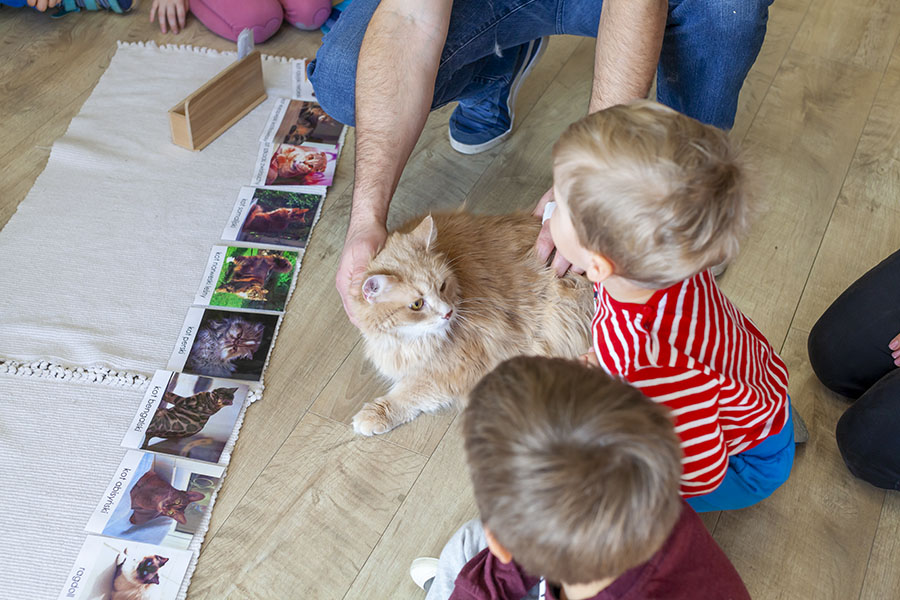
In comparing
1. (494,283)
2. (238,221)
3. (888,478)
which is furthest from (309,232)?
(888,478)

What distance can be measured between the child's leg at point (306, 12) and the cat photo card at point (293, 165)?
22.3 inches

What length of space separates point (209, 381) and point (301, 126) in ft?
2.93

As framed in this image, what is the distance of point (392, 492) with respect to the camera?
4.66ft

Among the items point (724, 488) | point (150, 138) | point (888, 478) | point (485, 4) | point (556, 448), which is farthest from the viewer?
point (150, 138)

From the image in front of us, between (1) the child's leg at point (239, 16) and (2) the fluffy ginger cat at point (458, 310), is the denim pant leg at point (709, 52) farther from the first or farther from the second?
(1) the child's leg at point (239, 16)

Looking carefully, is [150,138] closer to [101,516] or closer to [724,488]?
[101,516]

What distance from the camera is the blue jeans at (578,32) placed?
155cm

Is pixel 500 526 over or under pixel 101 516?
over

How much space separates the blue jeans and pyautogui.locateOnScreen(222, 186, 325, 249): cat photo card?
10.9 inches

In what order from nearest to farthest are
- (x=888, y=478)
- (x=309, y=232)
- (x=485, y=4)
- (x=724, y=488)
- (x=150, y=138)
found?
(x=724, y=488), (x=888, y=478), (x=485, y=4), (x=309, y=232), (x=150, y=138)

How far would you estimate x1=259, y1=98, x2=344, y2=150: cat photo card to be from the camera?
2.05 metres

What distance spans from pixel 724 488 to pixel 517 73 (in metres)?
1.25

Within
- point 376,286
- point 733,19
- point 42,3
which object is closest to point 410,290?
point 376,286

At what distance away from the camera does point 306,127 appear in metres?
2.09
